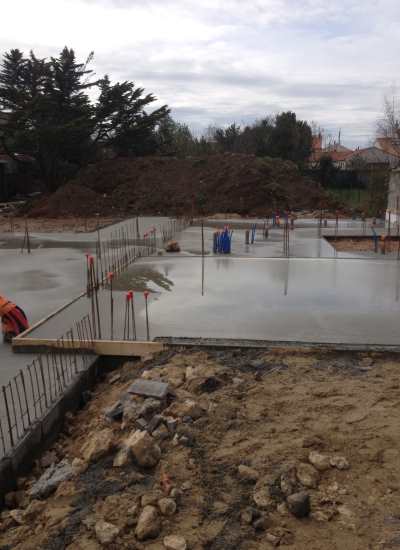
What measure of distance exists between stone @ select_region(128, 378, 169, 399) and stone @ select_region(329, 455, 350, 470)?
178cm

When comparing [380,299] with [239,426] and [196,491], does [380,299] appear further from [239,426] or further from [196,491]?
[196,491]

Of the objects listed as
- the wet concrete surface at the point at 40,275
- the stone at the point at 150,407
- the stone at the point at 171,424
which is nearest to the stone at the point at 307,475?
the stone at the point at 171,424

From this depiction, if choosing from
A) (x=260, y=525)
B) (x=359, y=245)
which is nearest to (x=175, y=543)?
(x=260, y=525)

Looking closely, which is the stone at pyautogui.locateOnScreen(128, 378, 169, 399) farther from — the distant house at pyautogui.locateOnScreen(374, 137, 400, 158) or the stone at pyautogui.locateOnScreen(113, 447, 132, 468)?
the distant house at pyautogui.locateOnScreen(374, 137, 400, 158)

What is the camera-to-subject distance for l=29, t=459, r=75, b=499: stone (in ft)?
12.4

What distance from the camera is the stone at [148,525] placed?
304cm

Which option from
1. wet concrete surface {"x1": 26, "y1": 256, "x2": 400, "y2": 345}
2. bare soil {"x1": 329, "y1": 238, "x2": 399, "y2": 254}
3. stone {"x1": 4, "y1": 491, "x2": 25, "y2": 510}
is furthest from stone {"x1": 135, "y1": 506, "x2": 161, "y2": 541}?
bare soil {"x1": 329, "y1": 238, "x2": 399, "y2": 254}

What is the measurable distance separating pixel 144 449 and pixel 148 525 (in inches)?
30.3

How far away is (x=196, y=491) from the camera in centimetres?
343

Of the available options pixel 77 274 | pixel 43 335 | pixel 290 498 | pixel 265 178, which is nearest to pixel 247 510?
pixel 290 498

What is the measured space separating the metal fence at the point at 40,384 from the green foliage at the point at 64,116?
23411mm

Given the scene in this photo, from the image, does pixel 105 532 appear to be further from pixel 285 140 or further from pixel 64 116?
pixel 285 140

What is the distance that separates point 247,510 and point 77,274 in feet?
27.9

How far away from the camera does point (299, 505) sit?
314 cm
